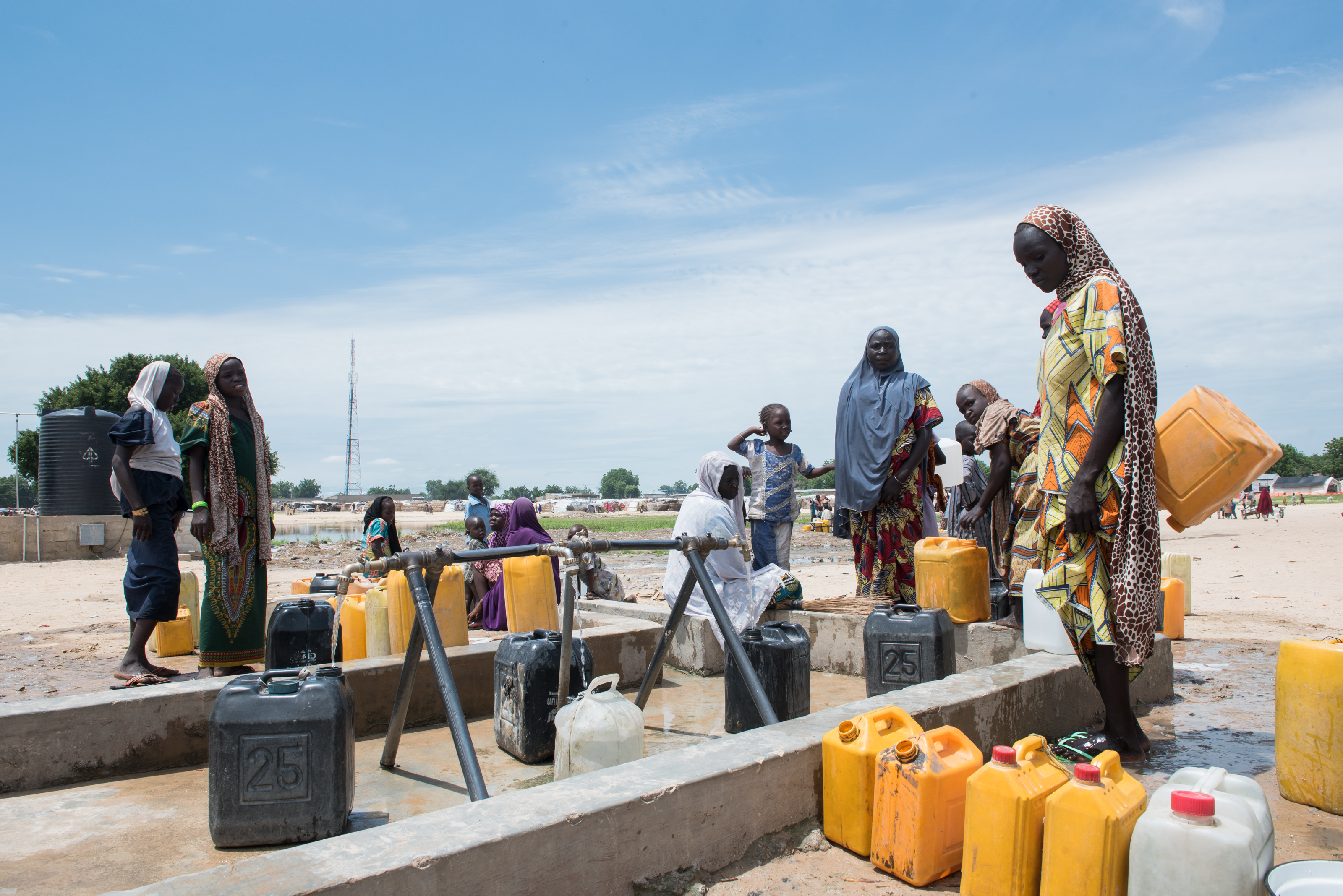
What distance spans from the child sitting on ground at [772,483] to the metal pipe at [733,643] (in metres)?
3.37

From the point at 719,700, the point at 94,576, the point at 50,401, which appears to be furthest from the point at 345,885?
the point at 50,401

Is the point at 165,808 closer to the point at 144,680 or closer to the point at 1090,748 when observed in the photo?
the point at 144,680

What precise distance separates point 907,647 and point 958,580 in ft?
2.80

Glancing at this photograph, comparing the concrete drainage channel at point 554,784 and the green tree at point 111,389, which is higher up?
the green tree at point 111,389

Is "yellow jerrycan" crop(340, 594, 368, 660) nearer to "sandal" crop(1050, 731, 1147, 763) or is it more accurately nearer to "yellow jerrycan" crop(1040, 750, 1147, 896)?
"sandal" crop(1050, 731, 1147, 763)

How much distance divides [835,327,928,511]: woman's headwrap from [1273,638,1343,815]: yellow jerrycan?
10.8ft

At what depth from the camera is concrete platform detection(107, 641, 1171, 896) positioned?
70.4 inches

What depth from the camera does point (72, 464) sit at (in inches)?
685

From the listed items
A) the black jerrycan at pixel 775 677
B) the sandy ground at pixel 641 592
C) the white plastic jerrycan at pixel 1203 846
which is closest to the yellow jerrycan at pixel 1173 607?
the sandy ground at pixel 641 592

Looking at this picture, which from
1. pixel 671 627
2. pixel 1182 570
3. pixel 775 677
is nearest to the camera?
pixel 671 627

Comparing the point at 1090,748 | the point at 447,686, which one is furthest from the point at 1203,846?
the point at 447,686

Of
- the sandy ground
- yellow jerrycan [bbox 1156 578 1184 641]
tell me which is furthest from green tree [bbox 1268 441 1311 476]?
yellow jerrycan [bbox 1156 578 1184 641]

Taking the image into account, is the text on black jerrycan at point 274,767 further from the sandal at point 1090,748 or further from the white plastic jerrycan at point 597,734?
the sandal at point 1090,748

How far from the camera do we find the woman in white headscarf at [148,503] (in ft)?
16.0
